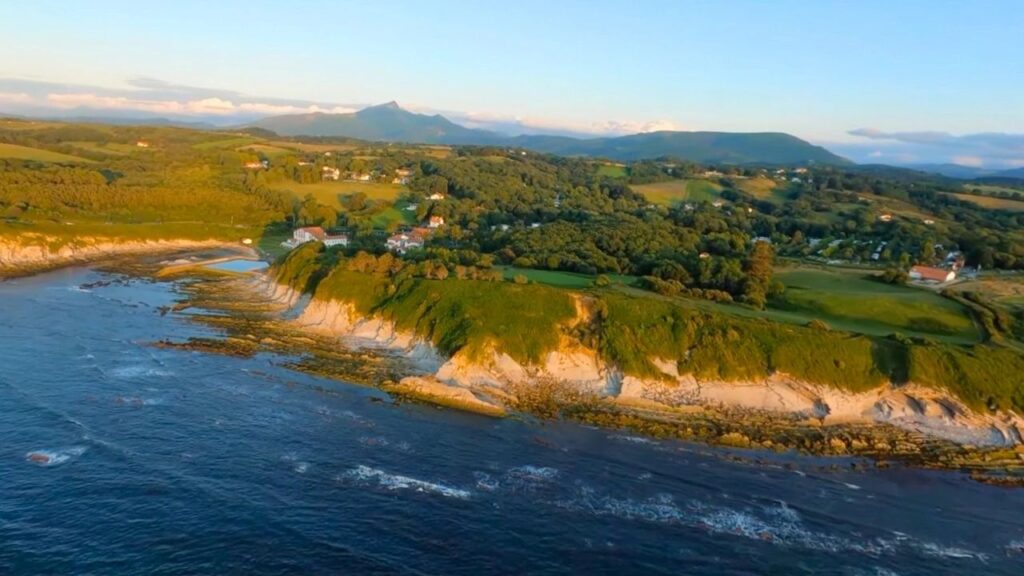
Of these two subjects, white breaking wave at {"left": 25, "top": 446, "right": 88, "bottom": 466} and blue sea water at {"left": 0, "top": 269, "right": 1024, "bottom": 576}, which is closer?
blue sea water at {"left": 0, "top": 269, "right": 1024, "bottom": 576}

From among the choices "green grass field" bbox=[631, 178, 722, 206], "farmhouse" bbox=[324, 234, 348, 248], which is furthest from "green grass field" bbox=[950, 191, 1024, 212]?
"farmhouse" bbox=[324, 234, 348, 248]

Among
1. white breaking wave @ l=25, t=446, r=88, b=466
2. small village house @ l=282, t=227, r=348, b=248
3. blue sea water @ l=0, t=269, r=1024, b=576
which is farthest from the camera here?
small village house @ l=282, t=227, r=348, b=248

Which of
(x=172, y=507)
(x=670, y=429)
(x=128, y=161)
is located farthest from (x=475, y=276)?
(x=128, y=161)

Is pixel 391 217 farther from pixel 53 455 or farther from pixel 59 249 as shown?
pixel 53 455

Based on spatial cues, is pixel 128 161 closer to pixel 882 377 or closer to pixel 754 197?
pixel 754 197

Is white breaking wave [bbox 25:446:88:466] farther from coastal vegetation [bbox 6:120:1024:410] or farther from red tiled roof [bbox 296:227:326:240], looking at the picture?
red tiled roof [bbox 296:227:326:240]

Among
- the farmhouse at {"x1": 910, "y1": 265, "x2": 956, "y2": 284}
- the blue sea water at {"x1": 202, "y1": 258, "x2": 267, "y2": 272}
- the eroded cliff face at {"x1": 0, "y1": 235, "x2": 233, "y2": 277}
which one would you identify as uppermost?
the farmhouse at {"x1": 910, "y1": 265, "x2": 956, "y2": 284}

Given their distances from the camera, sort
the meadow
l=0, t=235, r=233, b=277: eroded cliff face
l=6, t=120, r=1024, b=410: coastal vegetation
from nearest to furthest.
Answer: l=6, t=120, r=1024, b=410: coastal vegetation < the meadow < l=0, t=235, r=233, b=277: eroded cliff face
